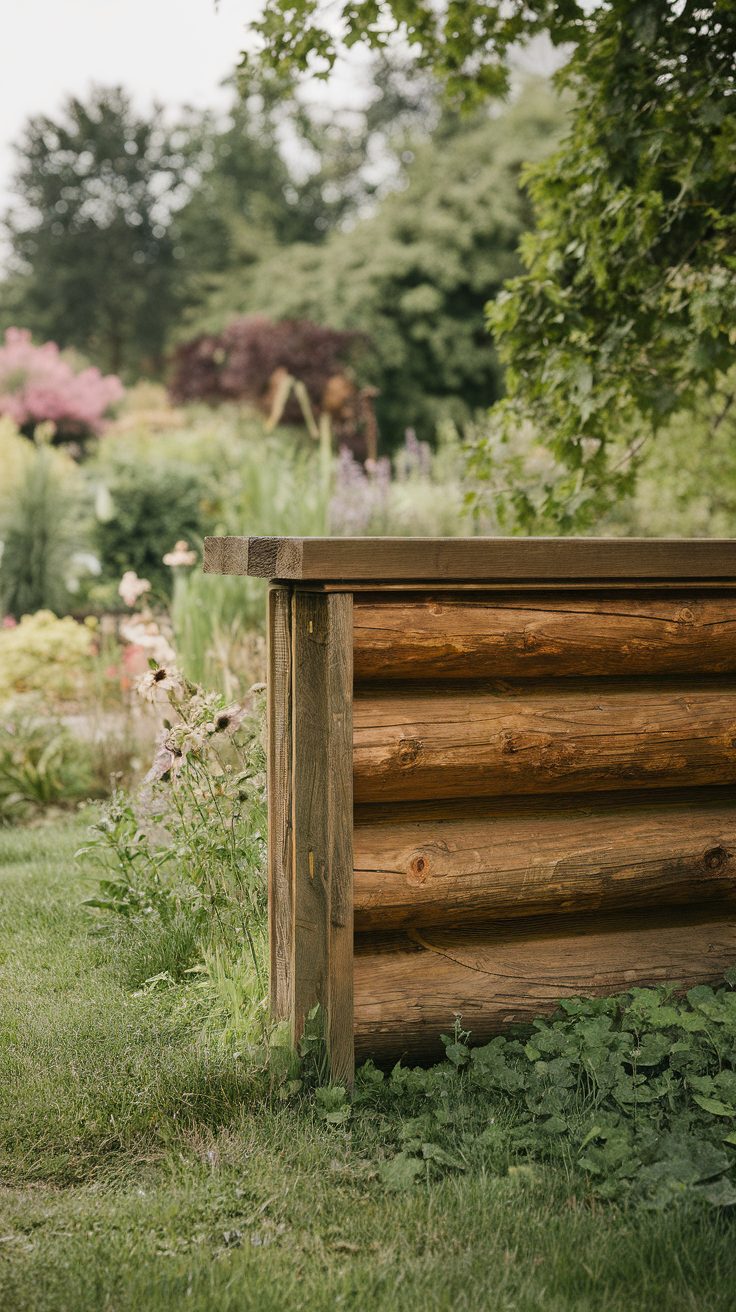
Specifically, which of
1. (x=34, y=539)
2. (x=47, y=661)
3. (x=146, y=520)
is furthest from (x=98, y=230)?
(x=47, y=661)

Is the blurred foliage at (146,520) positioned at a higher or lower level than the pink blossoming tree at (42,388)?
lower

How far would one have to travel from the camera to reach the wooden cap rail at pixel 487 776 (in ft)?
8.82

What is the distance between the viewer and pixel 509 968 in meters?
2.92

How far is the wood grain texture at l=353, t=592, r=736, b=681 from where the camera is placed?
275 cm

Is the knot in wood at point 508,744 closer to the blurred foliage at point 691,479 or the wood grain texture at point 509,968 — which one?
the wood grain texture at point 509,968

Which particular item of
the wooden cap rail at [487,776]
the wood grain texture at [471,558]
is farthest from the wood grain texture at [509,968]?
the wood grain texture at [471,558]

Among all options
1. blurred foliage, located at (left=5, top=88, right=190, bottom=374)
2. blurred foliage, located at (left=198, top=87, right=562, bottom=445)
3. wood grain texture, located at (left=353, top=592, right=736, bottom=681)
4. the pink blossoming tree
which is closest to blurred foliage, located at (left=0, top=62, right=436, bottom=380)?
blurred foliage, located at (left=5, top=88, right=190, bottom=374)

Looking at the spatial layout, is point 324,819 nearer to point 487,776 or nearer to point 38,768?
point 487,776

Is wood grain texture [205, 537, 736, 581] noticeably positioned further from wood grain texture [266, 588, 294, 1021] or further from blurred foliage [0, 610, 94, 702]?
blurred foliage [0, 610, 94, 702]

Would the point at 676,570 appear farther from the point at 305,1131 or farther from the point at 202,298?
the point at 202,298

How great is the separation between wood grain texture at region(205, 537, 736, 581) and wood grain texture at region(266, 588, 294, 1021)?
0.16m

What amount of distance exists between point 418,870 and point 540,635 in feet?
2.08

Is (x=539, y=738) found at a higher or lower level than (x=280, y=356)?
lower

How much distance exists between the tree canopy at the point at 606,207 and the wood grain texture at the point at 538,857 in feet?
6.59
